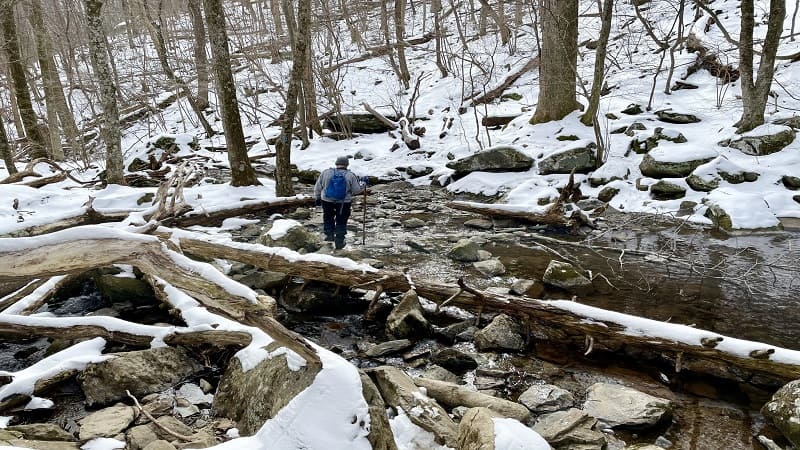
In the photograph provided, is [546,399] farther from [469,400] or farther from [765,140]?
[765,140]

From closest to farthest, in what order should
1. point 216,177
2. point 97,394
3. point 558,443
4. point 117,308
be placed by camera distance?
point 558,443 → point 97,394 → point 117,308 → point 216,177

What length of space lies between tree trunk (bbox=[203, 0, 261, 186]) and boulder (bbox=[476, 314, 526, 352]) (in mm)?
7934

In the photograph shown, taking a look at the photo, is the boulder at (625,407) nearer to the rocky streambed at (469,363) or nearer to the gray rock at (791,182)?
the rocky streambed at (469,363)

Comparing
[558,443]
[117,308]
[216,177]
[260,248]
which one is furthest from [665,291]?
[216,177]

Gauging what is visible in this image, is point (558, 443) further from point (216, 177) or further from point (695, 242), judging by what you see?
point (216, 177)

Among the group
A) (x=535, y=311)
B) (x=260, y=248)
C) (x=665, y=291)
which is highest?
(x=260, y=248)

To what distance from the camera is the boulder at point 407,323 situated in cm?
579

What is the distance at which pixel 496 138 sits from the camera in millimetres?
14969

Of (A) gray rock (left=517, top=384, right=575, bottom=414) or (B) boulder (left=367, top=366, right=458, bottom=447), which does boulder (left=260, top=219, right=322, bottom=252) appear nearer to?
(B) boulder (left=367, top=366, right=458, bottom=447)

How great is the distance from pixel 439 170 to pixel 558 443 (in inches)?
445

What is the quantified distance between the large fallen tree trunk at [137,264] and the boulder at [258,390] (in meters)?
0.19

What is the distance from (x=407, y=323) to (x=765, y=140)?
966cm

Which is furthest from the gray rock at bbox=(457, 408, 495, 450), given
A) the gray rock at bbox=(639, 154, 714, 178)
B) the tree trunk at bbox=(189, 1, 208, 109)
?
the tree trunk at bbox=(189, 1, 208, 109)

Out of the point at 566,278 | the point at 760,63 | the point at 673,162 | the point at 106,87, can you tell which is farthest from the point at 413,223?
the point at 760,63
